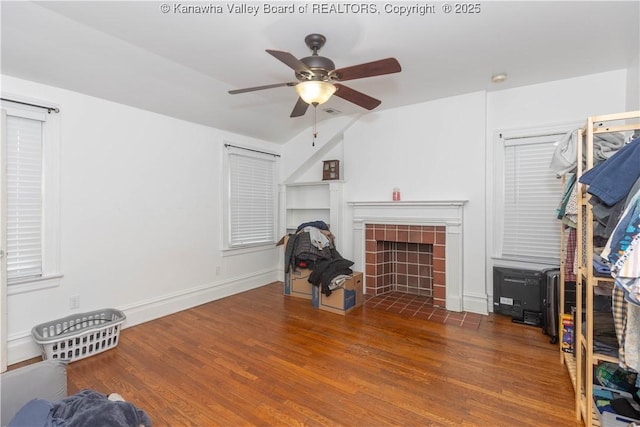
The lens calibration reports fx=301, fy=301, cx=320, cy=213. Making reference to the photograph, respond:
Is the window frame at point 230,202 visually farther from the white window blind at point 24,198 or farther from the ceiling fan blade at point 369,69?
the ceiling fan blade at point 369,69

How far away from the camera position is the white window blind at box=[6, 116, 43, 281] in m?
2.48

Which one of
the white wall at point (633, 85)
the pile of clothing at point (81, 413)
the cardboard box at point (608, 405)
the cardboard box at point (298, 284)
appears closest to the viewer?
Answer: the pile of clothing at point (81, 413)

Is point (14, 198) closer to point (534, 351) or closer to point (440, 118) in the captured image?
point (440, 118)

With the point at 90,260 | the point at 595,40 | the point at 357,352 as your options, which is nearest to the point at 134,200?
the point at 90,260

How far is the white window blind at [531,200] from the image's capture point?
327cm

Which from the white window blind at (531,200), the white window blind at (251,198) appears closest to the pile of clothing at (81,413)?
the white window blind at (251,198)

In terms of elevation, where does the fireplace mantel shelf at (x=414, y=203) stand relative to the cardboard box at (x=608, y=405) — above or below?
above

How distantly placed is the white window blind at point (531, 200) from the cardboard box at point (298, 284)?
8.01 ft

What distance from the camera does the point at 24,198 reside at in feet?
8.38

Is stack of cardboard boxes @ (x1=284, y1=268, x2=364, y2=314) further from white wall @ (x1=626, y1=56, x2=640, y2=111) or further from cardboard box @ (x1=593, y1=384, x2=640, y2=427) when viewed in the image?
white wall @ (x1=626, y1=56, x2=640, y2=111)

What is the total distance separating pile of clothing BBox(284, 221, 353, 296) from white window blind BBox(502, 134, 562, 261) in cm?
196

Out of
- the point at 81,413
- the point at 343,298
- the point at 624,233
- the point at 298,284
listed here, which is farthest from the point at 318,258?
the point at 624,233

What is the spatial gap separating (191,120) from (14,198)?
Answer: 1.86 metres

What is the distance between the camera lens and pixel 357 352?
8.51 feet
